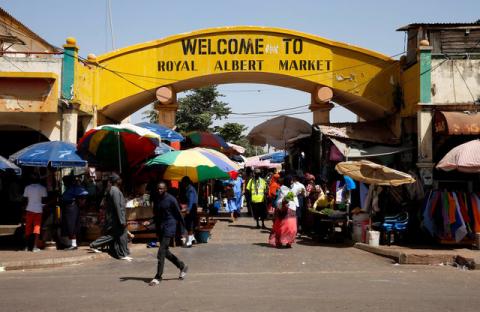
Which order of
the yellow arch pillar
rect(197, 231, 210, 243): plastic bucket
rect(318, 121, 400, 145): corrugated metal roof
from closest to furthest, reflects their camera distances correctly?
rect(197, 231, 210, 243): plastic bucket → rect(318, 121, 400, 145): corrugated metal roof → the yellow arch pillar

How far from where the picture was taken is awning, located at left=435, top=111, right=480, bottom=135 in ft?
44.4

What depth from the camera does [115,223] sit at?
11.2 meters

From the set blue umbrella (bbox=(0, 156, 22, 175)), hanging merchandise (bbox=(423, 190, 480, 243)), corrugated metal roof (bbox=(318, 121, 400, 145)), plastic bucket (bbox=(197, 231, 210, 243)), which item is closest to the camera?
blue umbrella (bbox=(0, 156, 22, 175))

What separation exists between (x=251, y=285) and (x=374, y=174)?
5.93m

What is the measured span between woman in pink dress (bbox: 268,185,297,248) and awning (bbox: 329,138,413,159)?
377cm

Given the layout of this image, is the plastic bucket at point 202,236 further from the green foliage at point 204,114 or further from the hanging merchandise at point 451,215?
the green foliage at point 204,114

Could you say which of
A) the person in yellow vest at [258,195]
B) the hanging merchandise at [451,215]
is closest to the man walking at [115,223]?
the person in yellow vest at [258,195]

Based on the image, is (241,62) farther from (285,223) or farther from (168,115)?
(285,223)

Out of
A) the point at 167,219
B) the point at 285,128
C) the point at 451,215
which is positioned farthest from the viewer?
the point at 285,128

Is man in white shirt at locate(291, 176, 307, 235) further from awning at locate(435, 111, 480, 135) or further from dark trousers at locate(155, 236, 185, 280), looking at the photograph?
dark trousers at locate(155, 236, 185, 280)

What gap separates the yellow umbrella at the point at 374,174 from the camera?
12898mm

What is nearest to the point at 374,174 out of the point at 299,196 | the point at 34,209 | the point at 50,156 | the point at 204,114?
the point at 299,196

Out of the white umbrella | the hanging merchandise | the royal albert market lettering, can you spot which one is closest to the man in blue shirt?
the hanging merchandise

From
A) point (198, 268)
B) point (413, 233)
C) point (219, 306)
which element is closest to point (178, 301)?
point (219, 306)
